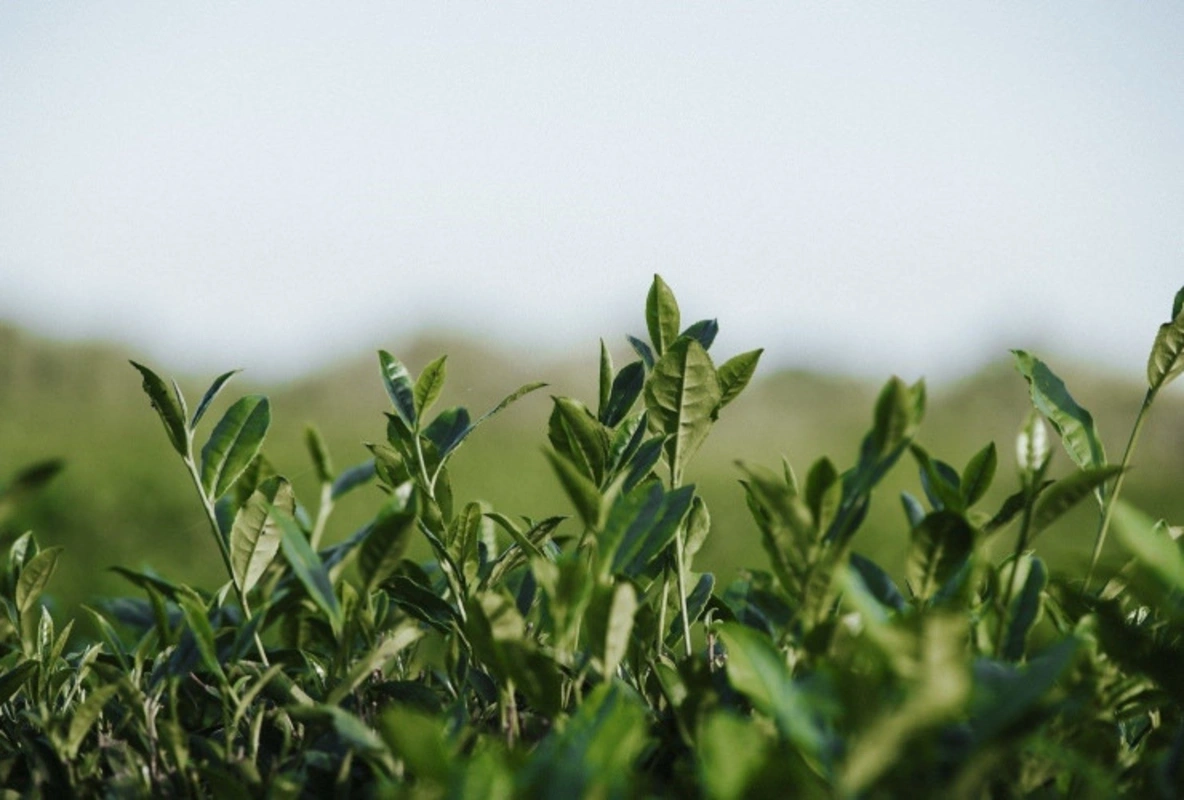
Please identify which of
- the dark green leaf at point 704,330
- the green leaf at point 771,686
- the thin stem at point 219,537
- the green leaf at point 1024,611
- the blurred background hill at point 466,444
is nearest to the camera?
the green leaf at point 771,686

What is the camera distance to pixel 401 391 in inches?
38.0

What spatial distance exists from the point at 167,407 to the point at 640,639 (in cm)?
43

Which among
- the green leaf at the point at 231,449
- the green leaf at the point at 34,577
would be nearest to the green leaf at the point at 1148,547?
the green leaf at the point at 231,449

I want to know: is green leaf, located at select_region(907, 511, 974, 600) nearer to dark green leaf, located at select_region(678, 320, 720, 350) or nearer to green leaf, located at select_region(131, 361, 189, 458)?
dark green leaf, located at select_region(678, 320, 720, 350)

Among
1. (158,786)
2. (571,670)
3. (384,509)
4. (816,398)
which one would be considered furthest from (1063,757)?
(816,398)

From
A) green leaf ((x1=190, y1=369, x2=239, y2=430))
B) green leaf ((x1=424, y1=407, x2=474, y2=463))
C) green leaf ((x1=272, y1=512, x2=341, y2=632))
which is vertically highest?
green leaf ((x1=190, y1=369, x2=239, y2=430))

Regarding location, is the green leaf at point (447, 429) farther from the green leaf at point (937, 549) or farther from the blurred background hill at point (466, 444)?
the blurred background hill at point (466, 444)

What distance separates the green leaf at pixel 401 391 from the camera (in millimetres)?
945

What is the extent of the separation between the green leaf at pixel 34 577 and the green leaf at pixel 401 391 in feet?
1.00

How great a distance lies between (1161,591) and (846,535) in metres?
0.20

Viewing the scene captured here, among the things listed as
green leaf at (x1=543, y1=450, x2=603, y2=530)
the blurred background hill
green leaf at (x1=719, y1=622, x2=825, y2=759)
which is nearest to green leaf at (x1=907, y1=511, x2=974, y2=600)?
green leaf at (x1=719, y1=622, x2=825, y2=759)

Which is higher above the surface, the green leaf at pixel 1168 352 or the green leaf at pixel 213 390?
the green leaf at pixel 1168 352

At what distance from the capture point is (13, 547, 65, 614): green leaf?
899mm

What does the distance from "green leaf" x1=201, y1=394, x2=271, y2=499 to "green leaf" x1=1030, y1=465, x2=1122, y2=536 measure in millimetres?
609
